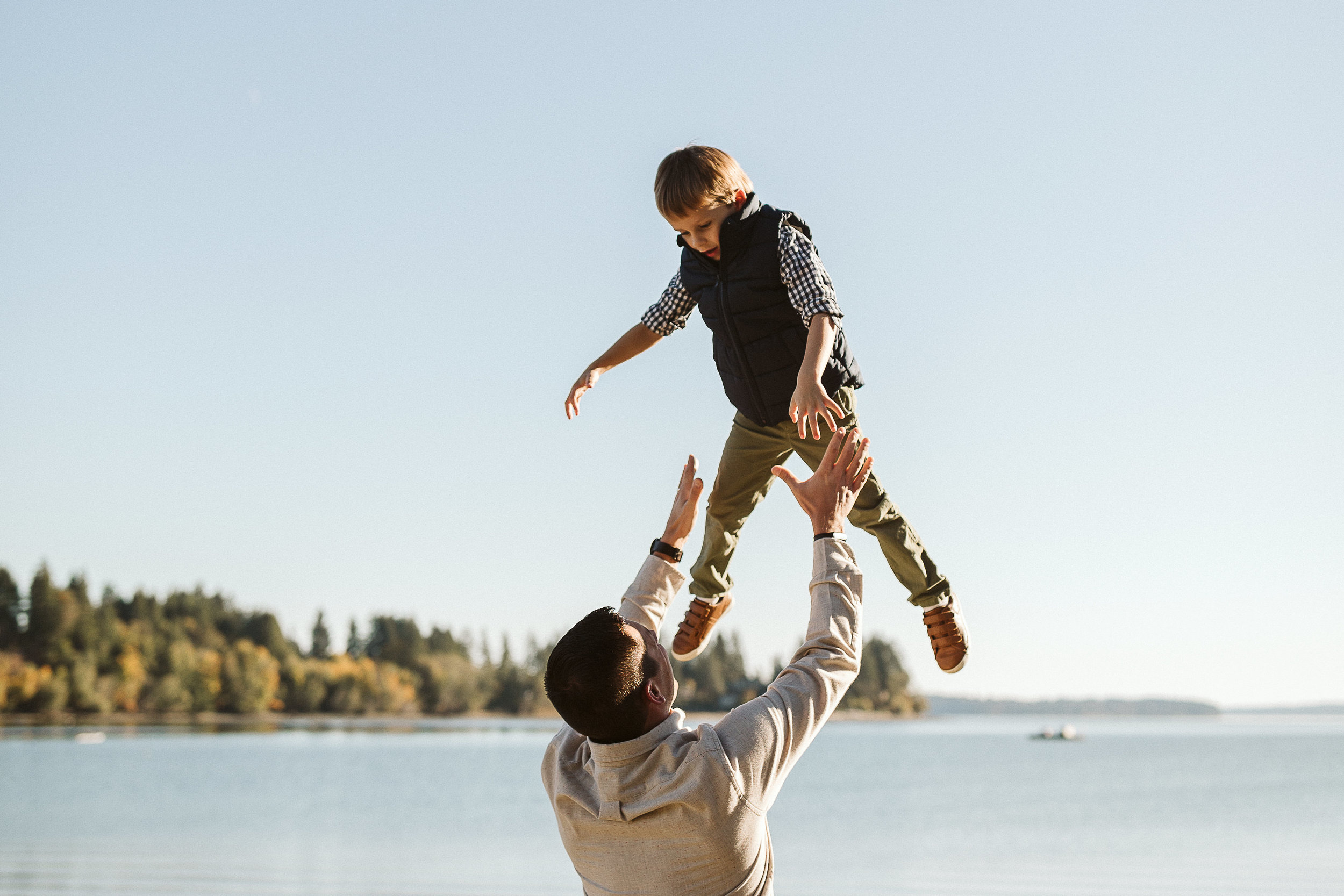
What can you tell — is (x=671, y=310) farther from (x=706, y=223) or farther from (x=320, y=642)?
(x=320, y=642)

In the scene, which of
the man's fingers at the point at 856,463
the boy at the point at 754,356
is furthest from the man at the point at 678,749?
the boy at the point at 754,356

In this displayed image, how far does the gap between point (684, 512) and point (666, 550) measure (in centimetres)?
12

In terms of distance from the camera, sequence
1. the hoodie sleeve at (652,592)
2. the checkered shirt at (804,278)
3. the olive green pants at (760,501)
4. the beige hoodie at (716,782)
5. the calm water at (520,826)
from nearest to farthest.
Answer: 1. the beige hoodie at (716,782)
2. the hoodie sleeve at (652,592)
3. the checkered shirt at (804,278)
4. the olive green pants at (760,501)
5. the calm water at (520,826)

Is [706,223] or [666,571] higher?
[706,223]

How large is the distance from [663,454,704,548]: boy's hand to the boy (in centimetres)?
4

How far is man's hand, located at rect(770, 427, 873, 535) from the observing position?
2766 millimetres

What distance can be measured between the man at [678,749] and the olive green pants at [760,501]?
1023 mm

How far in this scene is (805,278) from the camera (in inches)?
133

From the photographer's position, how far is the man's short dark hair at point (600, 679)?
253 centimetres

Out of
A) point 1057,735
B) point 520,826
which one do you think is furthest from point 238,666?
point 1057,735

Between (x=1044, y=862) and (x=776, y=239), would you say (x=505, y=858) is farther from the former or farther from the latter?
(x=776, y=239)

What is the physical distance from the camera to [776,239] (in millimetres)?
3482

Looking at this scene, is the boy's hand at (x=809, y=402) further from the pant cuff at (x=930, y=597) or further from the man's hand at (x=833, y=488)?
the pant cuff at (x=930, y=597)

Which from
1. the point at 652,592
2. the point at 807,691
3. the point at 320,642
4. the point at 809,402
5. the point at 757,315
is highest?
the point at 757,315
